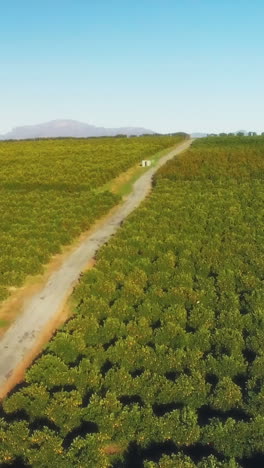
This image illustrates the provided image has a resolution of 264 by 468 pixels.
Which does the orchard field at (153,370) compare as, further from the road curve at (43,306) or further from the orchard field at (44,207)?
the orchard field at (44,207)

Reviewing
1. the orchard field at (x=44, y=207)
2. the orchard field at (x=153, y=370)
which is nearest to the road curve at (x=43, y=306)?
the orchard field at (x=153, y=370)

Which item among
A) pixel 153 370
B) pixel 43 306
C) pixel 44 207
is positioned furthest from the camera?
pixel 44 207

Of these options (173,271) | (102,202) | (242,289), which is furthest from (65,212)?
(242,289)

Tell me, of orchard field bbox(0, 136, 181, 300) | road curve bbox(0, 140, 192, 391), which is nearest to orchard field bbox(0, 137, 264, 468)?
road curve bbox(0, 140, 192, 391)

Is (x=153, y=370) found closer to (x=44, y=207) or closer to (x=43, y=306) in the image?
(x=43, y=306)

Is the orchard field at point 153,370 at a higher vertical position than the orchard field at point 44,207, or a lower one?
lower

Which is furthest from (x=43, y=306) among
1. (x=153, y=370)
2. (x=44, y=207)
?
(x=44, y=207)
